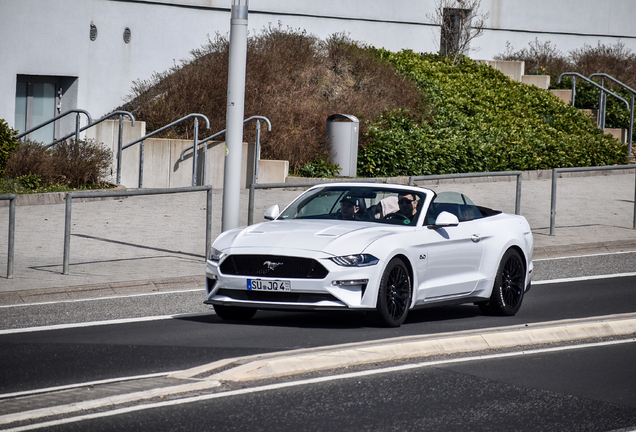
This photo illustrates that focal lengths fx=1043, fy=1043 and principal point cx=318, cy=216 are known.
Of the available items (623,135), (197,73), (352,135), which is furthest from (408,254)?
(623,135)

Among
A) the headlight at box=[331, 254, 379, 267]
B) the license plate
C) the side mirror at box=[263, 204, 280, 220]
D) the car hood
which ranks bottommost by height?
the license plate

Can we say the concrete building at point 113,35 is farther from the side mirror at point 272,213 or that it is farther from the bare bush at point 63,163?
the side mirror at point 272,213

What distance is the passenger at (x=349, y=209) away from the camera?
1036 centimetres

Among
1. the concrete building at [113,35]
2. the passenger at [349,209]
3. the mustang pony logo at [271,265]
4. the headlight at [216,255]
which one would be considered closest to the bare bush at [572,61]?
the concrete building at [113,35]

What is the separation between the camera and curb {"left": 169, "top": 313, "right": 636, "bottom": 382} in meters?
7.34

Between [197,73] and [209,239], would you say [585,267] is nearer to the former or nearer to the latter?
[209,239]

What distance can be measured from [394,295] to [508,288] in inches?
75.5

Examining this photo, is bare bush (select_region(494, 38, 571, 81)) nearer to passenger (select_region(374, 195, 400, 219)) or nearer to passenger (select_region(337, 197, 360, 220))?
passenger (select_region(374, 195, 400, 219))

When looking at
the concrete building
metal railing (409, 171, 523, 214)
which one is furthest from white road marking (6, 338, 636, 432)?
the concrete building

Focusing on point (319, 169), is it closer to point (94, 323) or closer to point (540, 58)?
point (94, 323)

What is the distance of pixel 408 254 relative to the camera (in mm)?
9680

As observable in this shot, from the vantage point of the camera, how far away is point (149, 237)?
581 inches

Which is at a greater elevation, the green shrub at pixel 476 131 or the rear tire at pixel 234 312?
the green shrub at pixel 476 131

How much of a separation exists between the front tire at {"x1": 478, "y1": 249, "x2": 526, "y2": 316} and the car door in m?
0.35
